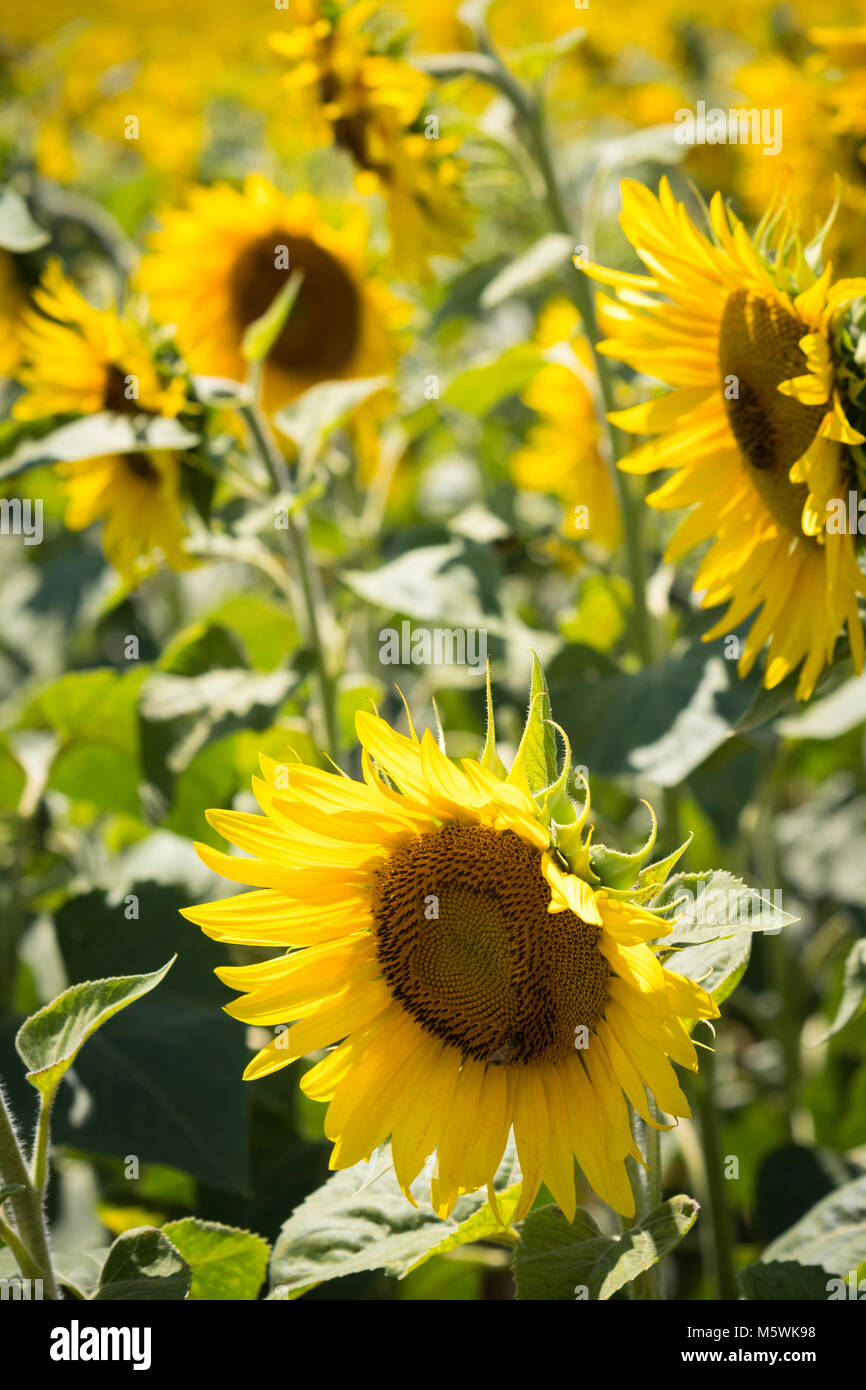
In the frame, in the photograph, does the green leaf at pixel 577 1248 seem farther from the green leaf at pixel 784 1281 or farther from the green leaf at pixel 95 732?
the green leaf at pixel 95 732

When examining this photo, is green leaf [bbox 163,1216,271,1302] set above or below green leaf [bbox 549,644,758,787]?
below

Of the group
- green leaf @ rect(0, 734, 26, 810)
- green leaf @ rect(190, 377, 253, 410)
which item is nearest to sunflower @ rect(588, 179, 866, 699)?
green leaf @ rect(190, 377, 253, 410)

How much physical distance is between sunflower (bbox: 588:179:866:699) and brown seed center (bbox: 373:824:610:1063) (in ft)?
0.94

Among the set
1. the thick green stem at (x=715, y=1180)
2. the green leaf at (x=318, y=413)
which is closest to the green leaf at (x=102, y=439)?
the green leaf at (x=318, y=413)

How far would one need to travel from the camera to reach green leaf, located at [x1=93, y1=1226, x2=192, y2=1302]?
777 millimetres

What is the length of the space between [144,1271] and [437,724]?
1.29ft

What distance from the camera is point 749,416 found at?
977 millimetres

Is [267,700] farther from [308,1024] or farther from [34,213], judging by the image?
[34,213]

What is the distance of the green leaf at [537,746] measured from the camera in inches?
28.3

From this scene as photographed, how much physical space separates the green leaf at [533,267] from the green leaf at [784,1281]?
2.98 ft

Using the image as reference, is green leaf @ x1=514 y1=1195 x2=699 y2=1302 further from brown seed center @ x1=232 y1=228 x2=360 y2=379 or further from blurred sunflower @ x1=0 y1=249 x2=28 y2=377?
blurred sunflower @ x1=0 y1=249 x2=28 y2=377

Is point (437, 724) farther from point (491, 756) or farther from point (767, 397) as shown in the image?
point (767, 397)

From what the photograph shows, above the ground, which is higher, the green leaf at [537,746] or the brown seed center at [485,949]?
the green leaf at [537,746]

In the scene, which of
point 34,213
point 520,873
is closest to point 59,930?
point 520,873
